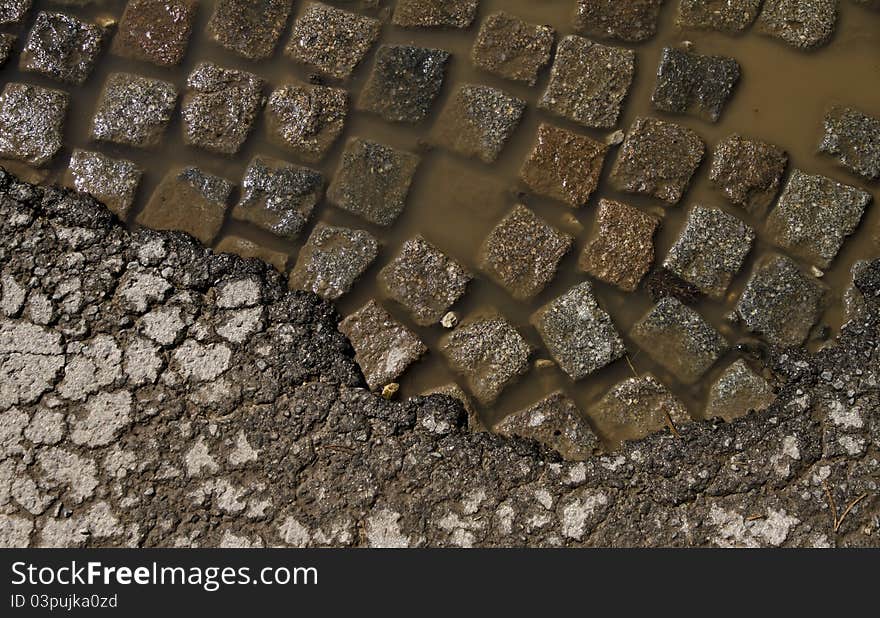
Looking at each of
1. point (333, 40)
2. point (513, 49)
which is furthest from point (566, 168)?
point (333, 40)

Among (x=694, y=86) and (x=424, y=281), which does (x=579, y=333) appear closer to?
(x=424, y=281)

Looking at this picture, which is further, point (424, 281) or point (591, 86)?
point (591, 86)

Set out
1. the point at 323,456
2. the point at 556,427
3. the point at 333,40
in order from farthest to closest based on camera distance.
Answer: the point at 333,40
the point at 556,427
the point at 323,456

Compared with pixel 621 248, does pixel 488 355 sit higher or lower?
lower

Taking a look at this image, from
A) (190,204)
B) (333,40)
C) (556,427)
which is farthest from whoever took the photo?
(333,40)

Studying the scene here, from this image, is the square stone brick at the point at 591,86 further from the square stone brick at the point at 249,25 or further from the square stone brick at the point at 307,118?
the square stone brick at the point at 249,25

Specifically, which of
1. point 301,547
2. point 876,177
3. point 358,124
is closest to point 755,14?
point 876,177

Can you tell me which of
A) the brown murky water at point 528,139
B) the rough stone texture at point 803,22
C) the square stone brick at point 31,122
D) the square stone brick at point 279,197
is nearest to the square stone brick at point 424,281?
the brown murky water at point 528,139

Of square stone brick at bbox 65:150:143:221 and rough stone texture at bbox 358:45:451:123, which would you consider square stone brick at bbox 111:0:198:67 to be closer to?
square stone brick at bbox 65:150:143:221
